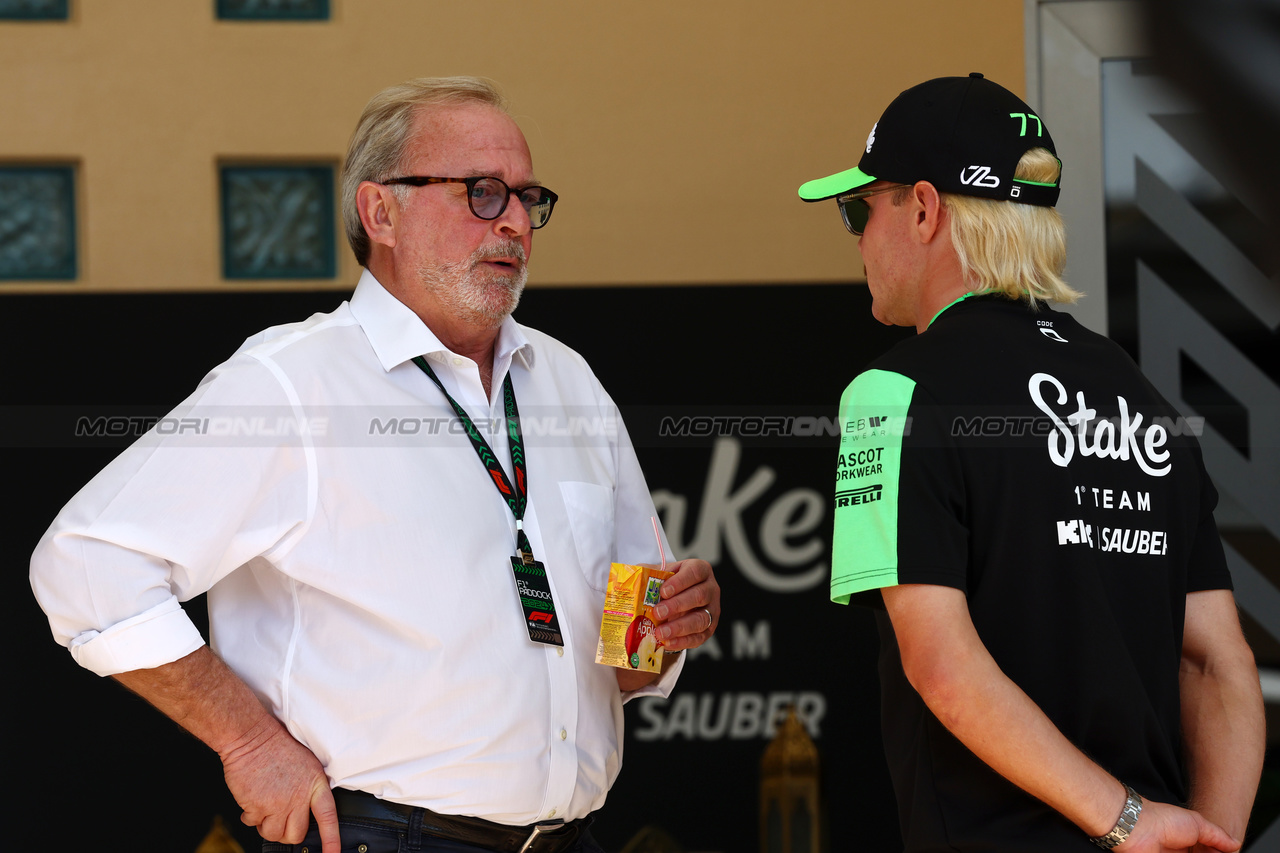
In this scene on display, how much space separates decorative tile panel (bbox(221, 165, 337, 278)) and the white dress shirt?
1652 millimetres

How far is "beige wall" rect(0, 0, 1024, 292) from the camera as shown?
3.34 m

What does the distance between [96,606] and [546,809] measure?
2.18ft

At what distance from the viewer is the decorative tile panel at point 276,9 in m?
3.40

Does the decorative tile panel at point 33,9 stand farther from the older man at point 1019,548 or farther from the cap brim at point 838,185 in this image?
the older man at point 1019,548

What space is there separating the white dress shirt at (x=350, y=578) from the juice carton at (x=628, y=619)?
0.07m

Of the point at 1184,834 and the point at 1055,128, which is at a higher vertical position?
the point at 1055,128

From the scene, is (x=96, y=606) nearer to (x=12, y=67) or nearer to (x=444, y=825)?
(x=444, y=825)

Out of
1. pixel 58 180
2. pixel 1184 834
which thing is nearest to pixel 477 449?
pixel 1184 834

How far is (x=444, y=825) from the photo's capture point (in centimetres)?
167

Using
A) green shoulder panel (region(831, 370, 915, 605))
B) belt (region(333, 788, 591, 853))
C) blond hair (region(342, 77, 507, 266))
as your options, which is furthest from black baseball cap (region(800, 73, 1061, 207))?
belt (region(333, 788, 591, 853))

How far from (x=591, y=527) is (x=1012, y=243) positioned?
78cm

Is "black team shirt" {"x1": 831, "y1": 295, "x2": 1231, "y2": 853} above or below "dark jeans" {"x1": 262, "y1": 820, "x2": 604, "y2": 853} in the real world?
above

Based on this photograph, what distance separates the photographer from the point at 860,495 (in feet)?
4.82

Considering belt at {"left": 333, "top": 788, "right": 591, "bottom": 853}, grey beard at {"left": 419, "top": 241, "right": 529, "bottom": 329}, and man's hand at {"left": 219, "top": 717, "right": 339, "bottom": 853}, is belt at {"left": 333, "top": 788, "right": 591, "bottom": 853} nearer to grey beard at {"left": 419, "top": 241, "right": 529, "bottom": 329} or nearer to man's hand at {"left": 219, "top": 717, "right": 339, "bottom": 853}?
man's hand at {"left": 219, "top": 717, "right": 339, "bottom": 853}
